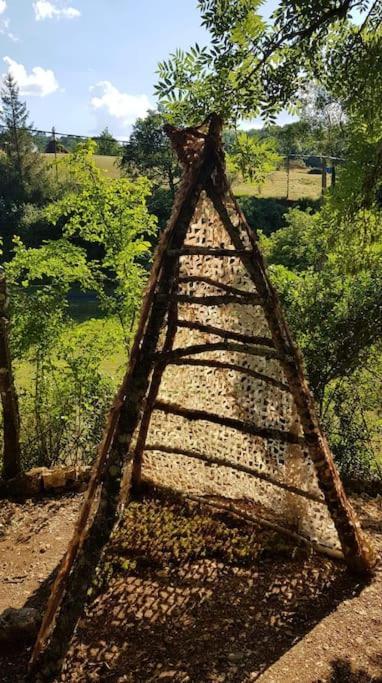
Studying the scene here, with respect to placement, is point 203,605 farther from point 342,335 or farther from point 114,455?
point 342,335

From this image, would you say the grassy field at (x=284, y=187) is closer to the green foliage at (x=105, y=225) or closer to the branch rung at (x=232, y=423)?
the green foliage at (x=105, y=225)

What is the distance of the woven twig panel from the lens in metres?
4.03

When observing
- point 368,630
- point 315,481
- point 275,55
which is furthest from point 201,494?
point 275,55

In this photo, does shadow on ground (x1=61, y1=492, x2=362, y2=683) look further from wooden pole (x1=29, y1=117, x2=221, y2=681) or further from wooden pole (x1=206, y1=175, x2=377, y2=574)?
wooden pole (x1=206, y1=175, x2=377, y2=574)

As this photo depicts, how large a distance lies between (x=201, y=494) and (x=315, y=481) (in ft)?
4.56

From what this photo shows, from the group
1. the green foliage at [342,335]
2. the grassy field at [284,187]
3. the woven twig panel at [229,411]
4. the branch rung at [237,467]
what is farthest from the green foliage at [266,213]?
the branch rung at [237,467]

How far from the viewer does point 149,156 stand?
89.4 feet

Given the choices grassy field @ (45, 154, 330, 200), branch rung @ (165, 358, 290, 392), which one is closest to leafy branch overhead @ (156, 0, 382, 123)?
branch rung @ (165, 358, 290, 392)

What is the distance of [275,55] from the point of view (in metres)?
3.88

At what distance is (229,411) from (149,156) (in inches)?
981

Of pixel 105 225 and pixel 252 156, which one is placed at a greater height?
pixel 252 156

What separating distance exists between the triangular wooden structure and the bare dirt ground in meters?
0.29

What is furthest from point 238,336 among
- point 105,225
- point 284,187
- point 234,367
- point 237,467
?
point 284,187

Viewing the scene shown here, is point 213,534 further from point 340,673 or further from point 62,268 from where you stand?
point 62,268
